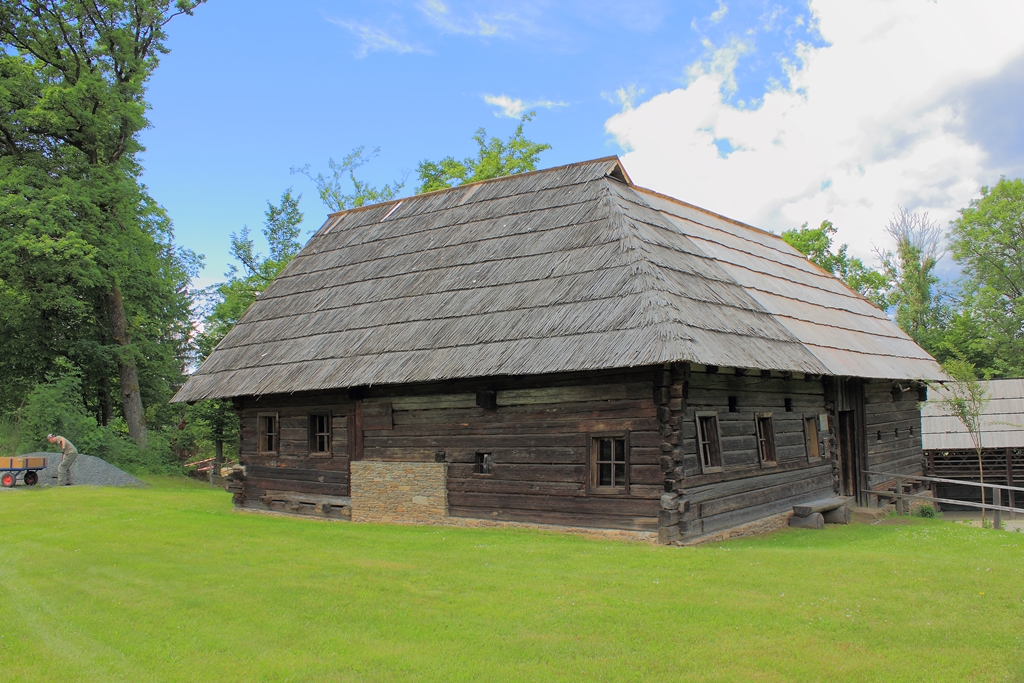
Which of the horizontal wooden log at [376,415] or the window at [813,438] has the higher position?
the horizontal wooden log at [376,415]

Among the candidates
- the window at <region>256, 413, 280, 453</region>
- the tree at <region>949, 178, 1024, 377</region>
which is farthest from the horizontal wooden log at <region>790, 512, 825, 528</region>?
the tree at <region>949, 178, 1024, 377</region>

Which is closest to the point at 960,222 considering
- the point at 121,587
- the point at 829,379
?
the point at 829,379

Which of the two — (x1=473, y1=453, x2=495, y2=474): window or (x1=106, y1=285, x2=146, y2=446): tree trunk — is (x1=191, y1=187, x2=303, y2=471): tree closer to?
(x1=106, y1=285, x2=146, y2=446): tree trunk

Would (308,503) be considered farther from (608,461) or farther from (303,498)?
(608,461)

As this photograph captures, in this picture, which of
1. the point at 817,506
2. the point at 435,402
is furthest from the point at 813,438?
the point at 435,402

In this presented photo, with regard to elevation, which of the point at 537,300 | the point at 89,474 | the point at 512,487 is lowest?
the point at 89,474

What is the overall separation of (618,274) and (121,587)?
24.8 feet

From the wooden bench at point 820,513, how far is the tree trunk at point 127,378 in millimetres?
20105

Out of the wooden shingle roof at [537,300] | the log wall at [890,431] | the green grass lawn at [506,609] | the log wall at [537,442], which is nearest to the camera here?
the green grass lawn at [506,609]

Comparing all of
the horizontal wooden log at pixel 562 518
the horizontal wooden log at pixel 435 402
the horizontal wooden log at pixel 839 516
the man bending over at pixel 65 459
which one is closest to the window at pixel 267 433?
the horizontal wooden log at pixel 435 402

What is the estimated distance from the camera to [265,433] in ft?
51.7

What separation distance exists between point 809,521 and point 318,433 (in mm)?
8679

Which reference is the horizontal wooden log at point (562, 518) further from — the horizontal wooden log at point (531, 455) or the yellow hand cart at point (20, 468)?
the yellow hand cart at point (20, 468)

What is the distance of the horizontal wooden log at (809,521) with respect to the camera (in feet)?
41.9
